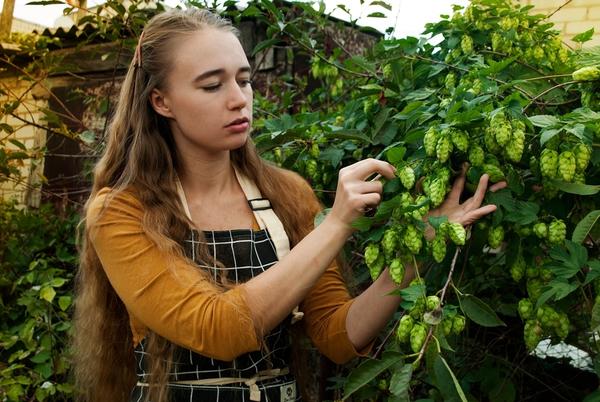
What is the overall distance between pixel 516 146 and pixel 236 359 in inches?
40.4

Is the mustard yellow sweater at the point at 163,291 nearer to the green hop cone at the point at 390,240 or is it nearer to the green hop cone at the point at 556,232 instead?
the green hop cone at the point at 390,240

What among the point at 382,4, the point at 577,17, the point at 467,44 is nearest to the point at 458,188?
the point at 467,44

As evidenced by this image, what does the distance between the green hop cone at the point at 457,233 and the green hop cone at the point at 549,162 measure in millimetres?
187

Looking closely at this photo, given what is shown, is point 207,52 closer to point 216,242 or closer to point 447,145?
point 216,242

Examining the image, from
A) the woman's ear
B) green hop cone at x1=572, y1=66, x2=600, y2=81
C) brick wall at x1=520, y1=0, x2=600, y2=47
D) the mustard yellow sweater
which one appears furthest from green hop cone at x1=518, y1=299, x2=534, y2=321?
brick wall at x1=520, y1=0, x2=600, y2=47

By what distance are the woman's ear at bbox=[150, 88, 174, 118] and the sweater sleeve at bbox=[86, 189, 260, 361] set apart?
0.32 metres

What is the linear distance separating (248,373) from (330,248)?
50 cm

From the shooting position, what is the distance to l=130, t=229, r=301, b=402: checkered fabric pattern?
6.89ft

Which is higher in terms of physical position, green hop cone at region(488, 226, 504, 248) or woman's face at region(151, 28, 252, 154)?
woman's face at region(151, 28, 252, 154)

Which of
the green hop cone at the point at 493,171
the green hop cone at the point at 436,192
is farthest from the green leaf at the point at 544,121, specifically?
the green hop cone at the point at 436,192

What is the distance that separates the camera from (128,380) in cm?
246

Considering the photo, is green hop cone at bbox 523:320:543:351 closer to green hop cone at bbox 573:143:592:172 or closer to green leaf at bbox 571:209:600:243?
green leaf at bbox 571:209:600:243

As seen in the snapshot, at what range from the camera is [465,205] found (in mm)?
1610

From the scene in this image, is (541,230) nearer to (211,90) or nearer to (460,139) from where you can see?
(460,139)
